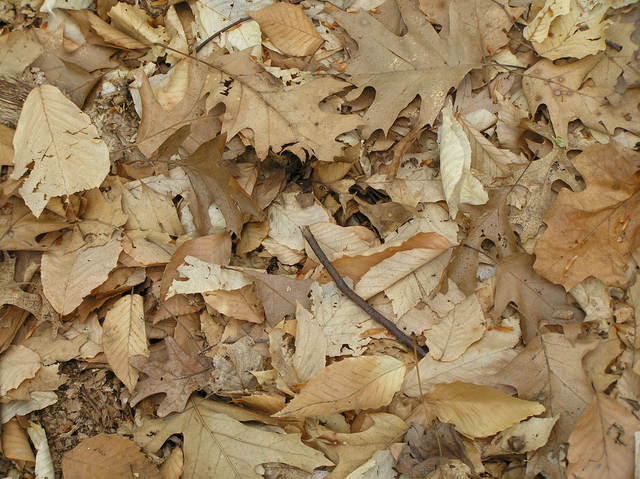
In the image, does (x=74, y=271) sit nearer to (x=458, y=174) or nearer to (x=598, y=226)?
(x=458, y=174)

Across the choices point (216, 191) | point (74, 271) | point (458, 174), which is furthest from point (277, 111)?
point (74, 271)

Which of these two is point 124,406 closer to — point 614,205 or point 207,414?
point 207,414

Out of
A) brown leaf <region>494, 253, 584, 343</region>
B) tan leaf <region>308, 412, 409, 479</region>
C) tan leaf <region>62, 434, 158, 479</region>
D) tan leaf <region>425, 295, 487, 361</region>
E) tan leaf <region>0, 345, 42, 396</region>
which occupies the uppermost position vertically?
brown leaf <region>494, 253, 584, 343</region>

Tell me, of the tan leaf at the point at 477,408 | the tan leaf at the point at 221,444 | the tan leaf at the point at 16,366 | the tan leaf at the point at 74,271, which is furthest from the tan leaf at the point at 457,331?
the tan leaf at the point at 16,366

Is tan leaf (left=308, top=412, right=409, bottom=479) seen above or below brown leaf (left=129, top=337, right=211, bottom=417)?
above

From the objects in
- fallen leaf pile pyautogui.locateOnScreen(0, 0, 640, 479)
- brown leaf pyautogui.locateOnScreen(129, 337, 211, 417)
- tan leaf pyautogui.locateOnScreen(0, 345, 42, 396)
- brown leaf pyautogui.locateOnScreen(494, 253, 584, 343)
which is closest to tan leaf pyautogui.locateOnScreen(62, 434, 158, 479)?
fallen leaf pile pyautogui.locateOnScreen(0, 0, 640, 479)

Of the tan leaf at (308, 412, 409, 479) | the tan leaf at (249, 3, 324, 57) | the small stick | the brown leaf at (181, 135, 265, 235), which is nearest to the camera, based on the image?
the tan leaf at (308, 412, 409, 479)

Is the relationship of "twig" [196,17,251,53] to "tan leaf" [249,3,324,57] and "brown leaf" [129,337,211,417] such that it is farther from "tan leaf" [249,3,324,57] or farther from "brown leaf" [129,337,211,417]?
"brown leaf" [129,337,211,417]
